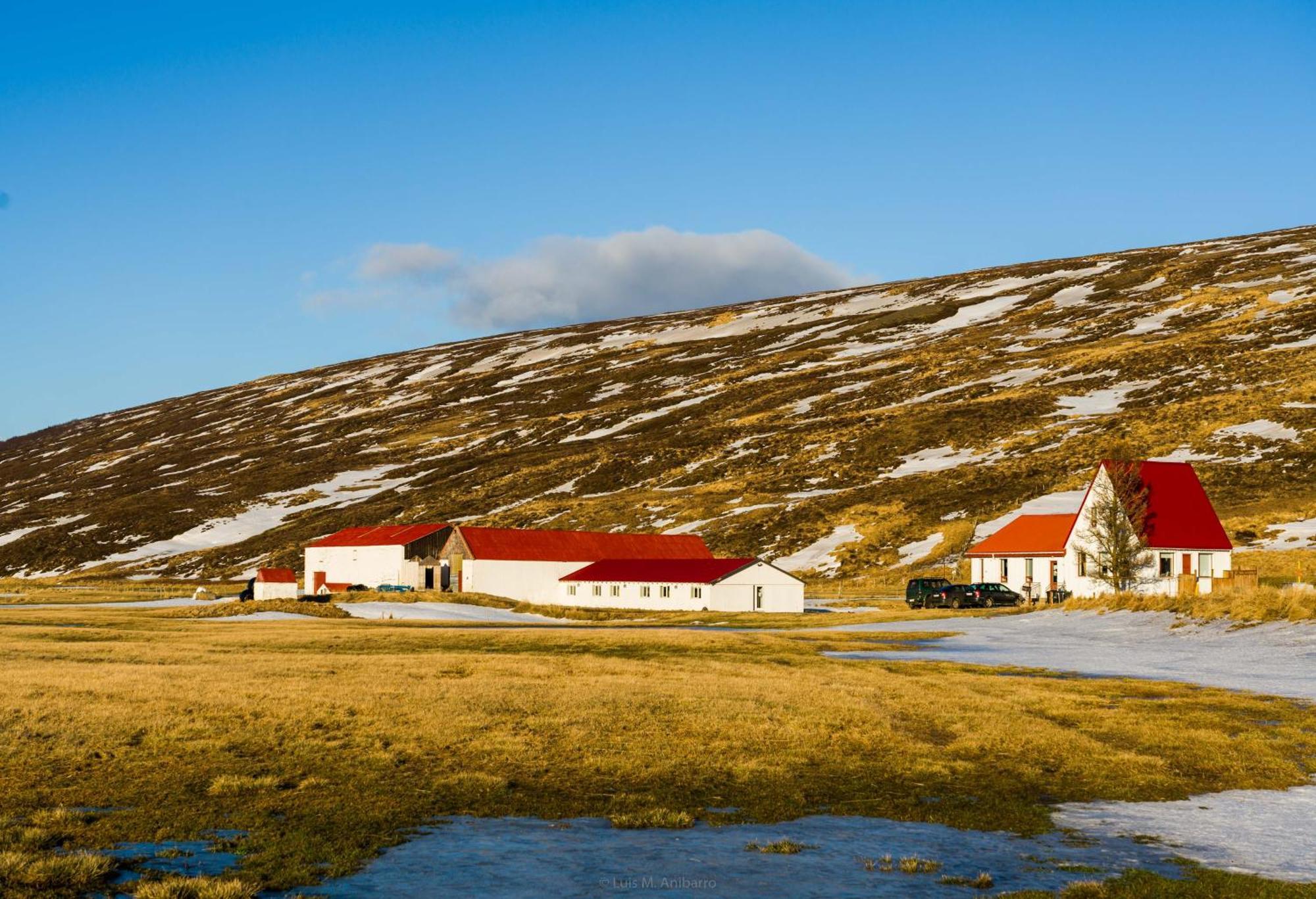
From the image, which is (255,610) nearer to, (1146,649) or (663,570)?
(663,570)

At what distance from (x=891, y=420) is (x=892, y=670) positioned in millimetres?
116440

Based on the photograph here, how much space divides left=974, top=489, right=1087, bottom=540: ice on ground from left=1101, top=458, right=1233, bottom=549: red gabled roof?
62.0 ft

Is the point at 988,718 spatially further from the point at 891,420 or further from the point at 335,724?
the point at 891,420

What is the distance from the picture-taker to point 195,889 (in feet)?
→ 43.1

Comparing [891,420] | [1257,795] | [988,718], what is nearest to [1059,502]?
[891,420]

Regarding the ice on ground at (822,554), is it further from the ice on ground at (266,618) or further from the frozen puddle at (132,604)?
the frozen puddle at (132,604)

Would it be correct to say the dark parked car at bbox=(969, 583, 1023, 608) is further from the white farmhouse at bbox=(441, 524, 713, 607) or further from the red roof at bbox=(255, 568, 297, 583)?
the red roof at bbox=(255, 568, 297, 583)

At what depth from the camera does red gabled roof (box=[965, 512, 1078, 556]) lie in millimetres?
84875

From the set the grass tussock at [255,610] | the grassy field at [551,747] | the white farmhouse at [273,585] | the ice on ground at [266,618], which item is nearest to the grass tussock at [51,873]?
the grassy field at [551,747]

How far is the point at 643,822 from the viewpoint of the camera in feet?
57.0

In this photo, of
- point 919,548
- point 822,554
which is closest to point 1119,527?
point 919,548

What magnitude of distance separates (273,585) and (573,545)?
86.8 feet

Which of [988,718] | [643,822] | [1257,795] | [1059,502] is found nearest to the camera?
[643,822]

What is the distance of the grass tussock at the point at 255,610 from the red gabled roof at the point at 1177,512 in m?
50.9
